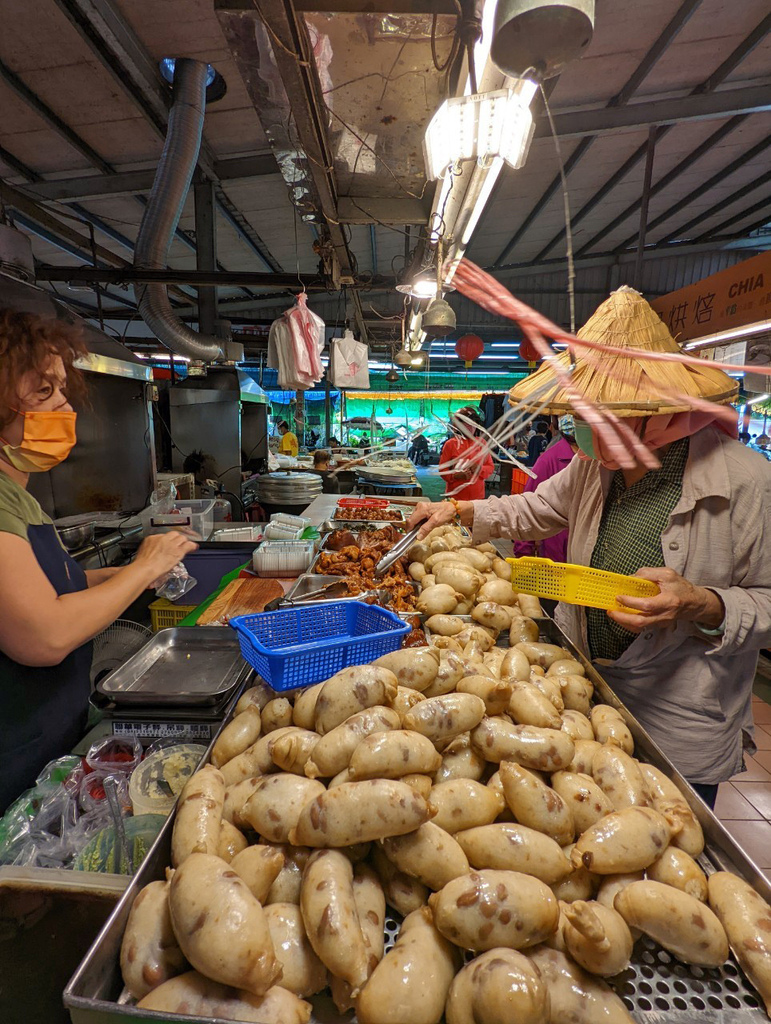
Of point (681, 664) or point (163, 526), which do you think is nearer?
point (681, 664)

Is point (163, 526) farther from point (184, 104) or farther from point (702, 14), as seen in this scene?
point (702, 14)

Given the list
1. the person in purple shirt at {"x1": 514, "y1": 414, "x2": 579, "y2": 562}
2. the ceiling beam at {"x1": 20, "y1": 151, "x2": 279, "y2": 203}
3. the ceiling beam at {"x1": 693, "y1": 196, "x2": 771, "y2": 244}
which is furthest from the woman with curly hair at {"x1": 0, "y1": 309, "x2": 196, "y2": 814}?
the ceiling beam at {"x1": 693, "y1": 196, "x2": 771, "y2": 244}

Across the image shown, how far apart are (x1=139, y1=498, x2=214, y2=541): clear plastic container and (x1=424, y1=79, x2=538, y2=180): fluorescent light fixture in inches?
124

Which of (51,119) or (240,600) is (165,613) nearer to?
(240,600)

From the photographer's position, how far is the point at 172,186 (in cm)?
467

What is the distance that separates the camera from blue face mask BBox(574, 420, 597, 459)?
6.16ft

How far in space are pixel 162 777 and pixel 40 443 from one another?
1248 mm

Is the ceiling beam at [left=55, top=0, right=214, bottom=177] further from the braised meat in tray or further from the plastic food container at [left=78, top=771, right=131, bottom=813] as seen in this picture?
the plastic food container at [left=78, top=771, right=131, bottom=813]

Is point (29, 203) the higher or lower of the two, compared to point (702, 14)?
lower

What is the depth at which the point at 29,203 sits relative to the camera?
16.9ft

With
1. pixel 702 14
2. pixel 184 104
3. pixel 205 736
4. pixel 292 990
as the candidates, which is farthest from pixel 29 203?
pixel 292 990

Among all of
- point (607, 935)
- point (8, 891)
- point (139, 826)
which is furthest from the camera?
point (139, 826)

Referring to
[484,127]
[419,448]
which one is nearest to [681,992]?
[484,127]

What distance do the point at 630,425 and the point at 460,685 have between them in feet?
3.81
